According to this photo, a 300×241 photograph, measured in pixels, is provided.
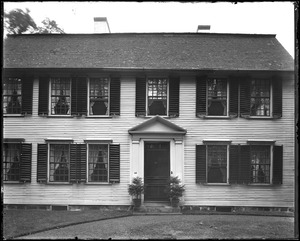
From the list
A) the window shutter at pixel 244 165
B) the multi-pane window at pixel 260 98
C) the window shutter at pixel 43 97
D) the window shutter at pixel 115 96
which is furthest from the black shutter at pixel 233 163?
the window shutter at pixel 43 97

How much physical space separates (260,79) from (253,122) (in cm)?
187

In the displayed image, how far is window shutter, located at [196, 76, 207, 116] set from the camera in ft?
39.6

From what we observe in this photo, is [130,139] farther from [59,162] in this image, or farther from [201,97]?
[201,97]

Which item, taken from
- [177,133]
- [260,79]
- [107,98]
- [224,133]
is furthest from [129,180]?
[260,79]

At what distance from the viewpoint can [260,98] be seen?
12133 mm

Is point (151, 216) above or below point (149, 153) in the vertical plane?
below

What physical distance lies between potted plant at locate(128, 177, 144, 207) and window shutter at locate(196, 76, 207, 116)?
12.4ft

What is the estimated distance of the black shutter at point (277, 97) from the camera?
39.1ft

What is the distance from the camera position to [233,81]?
39.6 feet

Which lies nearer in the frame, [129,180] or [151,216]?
[151,216]

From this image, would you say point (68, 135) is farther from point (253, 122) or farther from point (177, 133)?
point (253, 122)

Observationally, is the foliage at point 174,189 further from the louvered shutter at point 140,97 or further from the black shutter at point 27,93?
the black shutter at point 27,93

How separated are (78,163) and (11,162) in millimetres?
2861

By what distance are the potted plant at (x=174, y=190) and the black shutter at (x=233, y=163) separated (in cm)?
213
